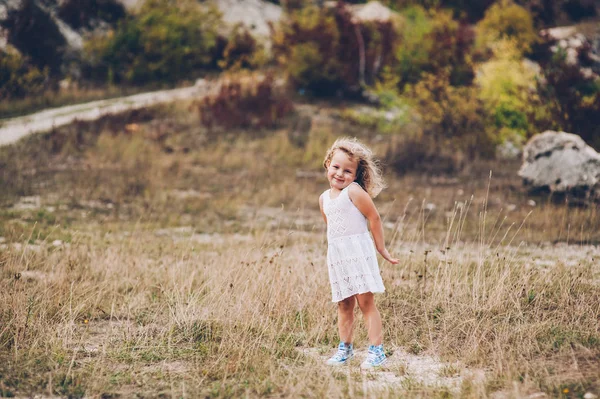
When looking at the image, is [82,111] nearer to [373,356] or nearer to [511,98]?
[511,98]

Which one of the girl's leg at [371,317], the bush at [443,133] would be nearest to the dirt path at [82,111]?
the bush at [443,133]

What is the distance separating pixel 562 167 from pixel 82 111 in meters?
12.2

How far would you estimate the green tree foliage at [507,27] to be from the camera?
22984 millimetres

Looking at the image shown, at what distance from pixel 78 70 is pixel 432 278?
61.6ft

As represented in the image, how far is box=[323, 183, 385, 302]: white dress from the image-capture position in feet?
12.9

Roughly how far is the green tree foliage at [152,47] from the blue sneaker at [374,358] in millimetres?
18944

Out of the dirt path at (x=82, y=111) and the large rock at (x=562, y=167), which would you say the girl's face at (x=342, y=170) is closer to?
the large rock at (x=562, y=167)

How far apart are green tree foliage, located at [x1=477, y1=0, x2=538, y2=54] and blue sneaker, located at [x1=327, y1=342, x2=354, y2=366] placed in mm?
20833

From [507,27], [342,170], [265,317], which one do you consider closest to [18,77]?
[265,317]

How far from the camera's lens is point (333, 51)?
19391 millimetres

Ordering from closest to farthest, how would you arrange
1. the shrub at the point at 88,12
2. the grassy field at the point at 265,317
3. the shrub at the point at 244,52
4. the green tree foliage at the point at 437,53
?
the grassy field at the point at 265,317 < the green tree foliage at the point at 437,53 < the shrub at the point at 88,12 < the shrub at the point at 244,52

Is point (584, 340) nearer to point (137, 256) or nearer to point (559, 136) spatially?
point (137, 256)

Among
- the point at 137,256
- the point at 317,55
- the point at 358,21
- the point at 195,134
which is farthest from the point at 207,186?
the point at 358,21

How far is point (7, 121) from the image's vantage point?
51.9 feet
